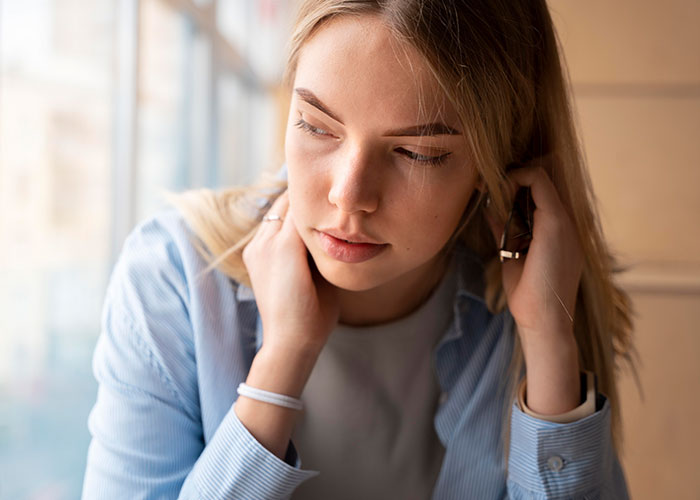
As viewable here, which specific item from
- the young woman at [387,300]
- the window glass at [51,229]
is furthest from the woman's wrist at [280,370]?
the window glass at [51,229]

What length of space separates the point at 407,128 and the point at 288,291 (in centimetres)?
33

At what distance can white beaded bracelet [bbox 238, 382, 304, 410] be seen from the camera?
100 cm

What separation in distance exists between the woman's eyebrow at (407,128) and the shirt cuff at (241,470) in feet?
1.52

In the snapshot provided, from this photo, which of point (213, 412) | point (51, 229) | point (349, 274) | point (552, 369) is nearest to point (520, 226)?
point (552, 369)

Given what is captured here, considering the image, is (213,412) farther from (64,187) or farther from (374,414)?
(64,187)

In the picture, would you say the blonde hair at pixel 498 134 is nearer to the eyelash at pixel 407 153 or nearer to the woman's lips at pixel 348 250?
the eyelash at pixel 407 153

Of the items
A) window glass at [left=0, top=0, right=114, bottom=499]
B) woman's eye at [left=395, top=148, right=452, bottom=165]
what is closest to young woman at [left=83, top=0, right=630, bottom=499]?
woman's eye at [left=395, top=148, right=452, bottom=165]

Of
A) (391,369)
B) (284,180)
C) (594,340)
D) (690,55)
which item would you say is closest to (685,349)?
(690,55)

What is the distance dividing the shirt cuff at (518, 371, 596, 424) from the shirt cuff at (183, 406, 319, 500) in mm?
400

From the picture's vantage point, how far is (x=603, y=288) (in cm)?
122

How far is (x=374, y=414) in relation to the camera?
1.23 metres

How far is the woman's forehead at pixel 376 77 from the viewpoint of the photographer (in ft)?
2.85

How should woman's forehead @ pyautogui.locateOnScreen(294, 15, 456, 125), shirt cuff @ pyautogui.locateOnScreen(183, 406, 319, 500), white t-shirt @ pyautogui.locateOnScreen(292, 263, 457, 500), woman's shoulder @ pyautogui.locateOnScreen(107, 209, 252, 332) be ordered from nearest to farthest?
woman's forehead @ pyautogui.locateOnScreen(294, 15, 456, 125) → shirt cuff @ pyautogui.locateOnScreen(183, 406, 319, 500) → woman's shoulder @ pyautogui.locateOnScreen(107, 209, 252, 332) → white t-shirt @ pyautogui.locateOnScreen(292, 263, 457, 500)

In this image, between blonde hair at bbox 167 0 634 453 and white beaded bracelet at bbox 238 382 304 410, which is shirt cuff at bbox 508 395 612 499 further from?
white beaded bracelet at bbox 238 382 304 410
